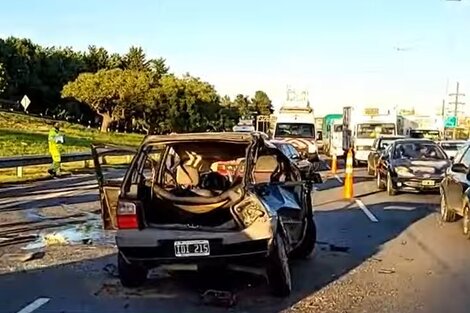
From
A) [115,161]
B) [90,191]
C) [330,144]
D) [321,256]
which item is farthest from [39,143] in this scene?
[321,256]

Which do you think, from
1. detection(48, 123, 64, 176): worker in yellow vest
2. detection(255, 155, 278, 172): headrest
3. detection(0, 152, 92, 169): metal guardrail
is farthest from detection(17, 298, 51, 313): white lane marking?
detection(48, 123, 64, 176): worker in yellow vest

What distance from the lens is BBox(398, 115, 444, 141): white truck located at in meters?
47.9

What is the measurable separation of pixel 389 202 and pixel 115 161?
21053 millimetres

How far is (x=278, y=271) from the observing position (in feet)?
25.8

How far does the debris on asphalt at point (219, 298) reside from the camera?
24.9 ft

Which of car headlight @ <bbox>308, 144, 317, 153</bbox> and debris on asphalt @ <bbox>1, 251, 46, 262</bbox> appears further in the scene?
car headlight @ <bbox>308, 144, 317, 153</bbox>

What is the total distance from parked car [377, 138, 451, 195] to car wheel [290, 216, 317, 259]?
9.95 meters

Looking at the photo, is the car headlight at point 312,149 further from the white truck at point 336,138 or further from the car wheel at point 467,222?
the car wheel at point 467,222

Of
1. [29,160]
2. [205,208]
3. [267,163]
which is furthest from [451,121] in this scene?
[205,208]

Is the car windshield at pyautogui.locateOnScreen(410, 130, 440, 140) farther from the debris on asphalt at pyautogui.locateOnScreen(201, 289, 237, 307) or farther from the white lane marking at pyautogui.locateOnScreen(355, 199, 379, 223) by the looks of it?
the debris on asphalt at pyautogui.locateOnScreen(201, 289, 237, 307)

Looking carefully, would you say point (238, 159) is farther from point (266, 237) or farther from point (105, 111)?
point (105, 111)

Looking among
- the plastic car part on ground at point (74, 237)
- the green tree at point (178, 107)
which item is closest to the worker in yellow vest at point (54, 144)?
the plastic car part on ground at point (74, 237)

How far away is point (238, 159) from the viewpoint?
953cm

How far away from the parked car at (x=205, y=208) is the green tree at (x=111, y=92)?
62.6 metres
